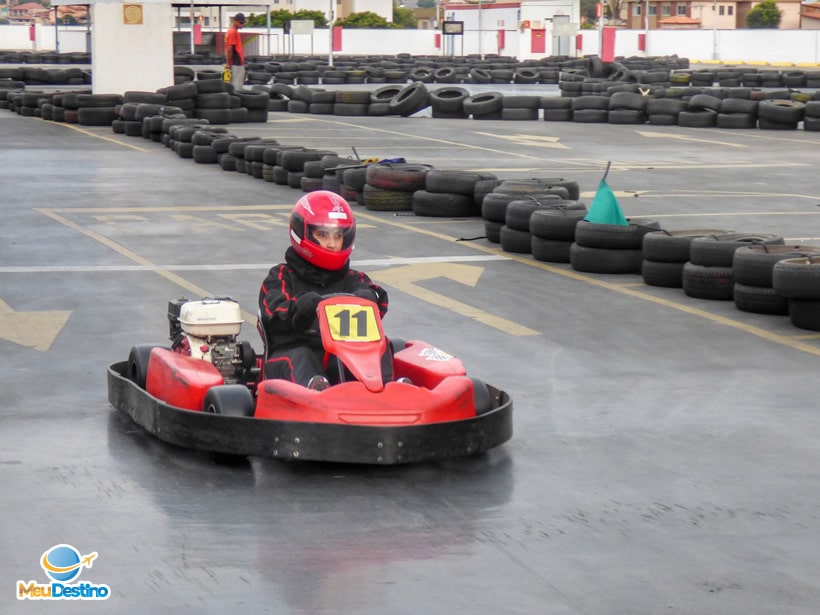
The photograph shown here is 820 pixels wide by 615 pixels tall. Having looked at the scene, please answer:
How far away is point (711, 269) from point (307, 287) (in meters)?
4.51

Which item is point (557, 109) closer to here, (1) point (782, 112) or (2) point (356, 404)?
(1) point (782, 112)

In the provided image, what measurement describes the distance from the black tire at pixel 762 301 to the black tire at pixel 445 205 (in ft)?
16.6

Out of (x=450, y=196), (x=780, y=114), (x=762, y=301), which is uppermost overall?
(x=780, y=114)

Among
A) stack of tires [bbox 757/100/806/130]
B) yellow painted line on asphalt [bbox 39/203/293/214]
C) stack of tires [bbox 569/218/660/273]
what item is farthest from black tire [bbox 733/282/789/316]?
stack of tires [bbox 757/100/806/130]

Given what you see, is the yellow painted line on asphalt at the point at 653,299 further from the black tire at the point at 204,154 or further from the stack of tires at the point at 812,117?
the stack of tires at the point at 812,117

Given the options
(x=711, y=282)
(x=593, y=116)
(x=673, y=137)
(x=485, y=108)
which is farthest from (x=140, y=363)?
(x=485, y=108)

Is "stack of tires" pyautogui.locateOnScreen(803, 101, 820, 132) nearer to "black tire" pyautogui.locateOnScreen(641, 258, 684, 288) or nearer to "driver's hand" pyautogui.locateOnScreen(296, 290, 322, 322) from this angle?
"black tire" pyautogui.locateOnScreen(641, 258, 684, 288)

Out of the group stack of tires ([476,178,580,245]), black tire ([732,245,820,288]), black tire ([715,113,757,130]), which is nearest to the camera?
black tire ([732,245,820,288])

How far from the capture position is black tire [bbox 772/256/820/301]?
27.7 feet

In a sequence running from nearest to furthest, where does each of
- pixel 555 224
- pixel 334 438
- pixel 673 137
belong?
pixel 334 438, pixel 555 224, pixel 673 137

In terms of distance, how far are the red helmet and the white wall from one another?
5446 centimetres

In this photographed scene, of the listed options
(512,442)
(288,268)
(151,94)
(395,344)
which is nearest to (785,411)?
(512,442)

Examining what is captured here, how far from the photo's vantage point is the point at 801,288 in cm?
848

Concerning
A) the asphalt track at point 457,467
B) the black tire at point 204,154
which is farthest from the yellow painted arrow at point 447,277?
the black tire at point 204,154
